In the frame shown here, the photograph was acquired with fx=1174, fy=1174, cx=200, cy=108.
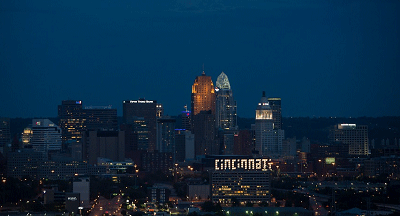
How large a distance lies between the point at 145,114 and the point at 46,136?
44.9 ft

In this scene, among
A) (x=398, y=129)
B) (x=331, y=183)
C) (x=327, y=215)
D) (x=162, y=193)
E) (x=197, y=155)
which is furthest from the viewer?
(x=398, y=129)

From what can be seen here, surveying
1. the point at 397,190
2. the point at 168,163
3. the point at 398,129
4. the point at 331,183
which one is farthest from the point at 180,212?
the point at 398,129

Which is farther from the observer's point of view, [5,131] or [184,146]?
[5,131]

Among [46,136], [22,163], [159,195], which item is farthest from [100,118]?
[159,195]

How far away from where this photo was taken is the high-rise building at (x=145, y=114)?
156500mm

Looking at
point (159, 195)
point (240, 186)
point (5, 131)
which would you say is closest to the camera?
point (159, 195)

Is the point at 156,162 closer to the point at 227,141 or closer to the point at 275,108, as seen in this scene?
the point at 227,141

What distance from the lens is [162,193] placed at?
317ft

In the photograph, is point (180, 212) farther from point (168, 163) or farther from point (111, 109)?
point (111, 109)

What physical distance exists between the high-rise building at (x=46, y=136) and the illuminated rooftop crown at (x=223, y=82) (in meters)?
36.7

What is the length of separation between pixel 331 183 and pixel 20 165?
34.2 metres

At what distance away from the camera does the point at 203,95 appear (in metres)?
174

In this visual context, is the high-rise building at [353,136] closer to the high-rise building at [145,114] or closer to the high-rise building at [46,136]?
the high-rise building at [145,114]

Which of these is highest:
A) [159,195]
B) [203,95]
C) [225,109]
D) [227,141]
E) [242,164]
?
[203,95]
